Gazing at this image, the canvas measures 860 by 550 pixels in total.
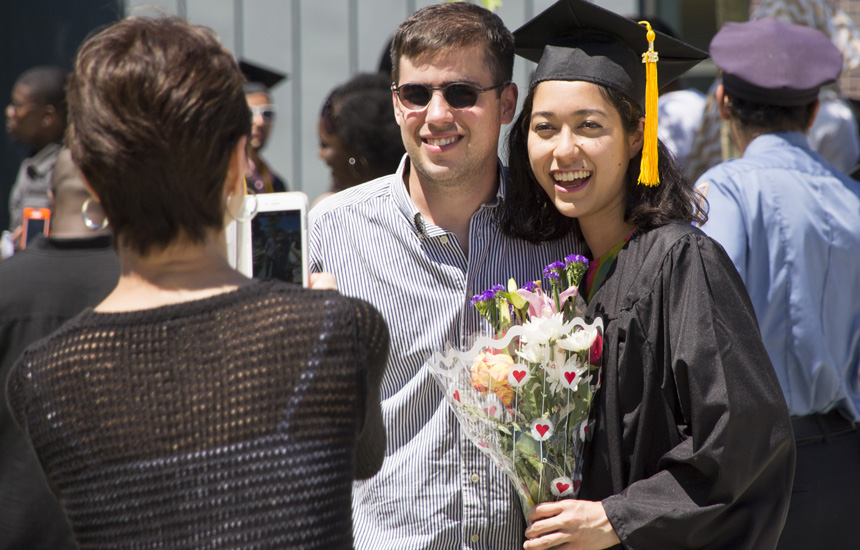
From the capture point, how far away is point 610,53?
8.11 feet

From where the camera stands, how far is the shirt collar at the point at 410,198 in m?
2.69

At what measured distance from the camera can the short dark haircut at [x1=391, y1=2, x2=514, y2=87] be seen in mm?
2750

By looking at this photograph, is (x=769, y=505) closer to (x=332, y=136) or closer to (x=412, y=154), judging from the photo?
(x=412, y=154)

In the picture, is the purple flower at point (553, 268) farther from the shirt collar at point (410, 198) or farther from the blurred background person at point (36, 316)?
the blurred background person at point (36, 316)

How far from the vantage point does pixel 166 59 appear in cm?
146

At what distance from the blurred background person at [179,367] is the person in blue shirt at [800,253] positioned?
1945 mm

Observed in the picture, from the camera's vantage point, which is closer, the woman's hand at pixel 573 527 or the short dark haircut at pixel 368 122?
the woman's hand at pixel 573 527

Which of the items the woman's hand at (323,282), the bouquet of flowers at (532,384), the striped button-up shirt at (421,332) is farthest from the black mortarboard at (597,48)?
the woman's hand at (323,282)

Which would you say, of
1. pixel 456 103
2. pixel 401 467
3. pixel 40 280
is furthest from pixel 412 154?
pixel 40 280

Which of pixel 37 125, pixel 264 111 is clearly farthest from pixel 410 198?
pixel 37 125

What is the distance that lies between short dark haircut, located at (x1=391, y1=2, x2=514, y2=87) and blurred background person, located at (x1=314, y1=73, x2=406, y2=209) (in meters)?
1.48

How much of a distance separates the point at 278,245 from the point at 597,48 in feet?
3.53

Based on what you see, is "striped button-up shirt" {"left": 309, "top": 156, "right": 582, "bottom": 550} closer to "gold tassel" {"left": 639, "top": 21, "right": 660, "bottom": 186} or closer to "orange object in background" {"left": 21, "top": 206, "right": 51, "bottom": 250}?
"gold tassel" {"left": 639, "top": 21, "right": 660, "bottom": 186}

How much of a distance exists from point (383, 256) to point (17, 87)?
16.0ft
